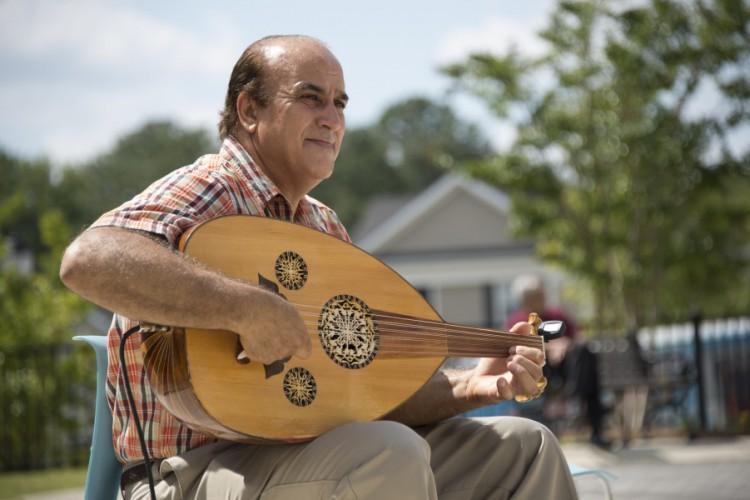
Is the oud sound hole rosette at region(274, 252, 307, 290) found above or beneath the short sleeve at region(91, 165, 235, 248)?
beneath

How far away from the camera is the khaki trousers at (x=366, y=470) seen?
79.4 inches

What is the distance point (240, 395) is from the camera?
203 centimetres

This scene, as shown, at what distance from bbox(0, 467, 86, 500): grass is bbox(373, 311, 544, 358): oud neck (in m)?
6.44

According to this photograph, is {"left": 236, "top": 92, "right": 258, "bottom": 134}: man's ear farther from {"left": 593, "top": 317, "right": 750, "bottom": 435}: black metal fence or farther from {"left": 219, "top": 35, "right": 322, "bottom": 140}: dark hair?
{"left": 593, "top": 317, "right": 750, "bottom": 435}: black metal fence

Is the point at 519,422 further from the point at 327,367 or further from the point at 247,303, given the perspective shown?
the point at 247,303

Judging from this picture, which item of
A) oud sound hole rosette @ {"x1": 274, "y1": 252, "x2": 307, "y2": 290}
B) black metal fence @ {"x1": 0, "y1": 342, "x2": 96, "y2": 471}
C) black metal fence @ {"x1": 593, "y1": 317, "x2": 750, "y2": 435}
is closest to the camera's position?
oud sound hole rosette @ {"x1": 274, "y1": 252, "x2": 307, "y2": 290}

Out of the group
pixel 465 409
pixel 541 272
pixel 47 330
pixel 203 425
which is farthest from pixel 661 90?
pixel 541 272

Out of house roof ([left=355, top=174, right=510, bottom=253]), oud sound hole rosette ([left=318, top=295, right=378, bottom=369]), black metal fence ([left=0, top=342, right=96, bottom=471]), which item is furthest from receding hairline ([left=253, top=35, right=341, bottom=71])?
house roof ([left=355, top=174, right=510, bottom=253])

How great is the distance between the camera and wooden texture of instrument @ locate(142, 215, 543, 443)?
2002 millimetres

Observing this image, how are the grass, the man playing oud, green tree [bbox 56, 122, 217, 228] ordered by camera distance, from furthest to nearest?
green tree [bbox 56, 122, 217, 228]
the grass
the man playing oud

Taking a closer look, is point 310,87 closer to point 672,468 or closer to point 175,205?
point 175,205

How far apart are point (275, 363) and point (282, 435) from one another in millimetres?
160

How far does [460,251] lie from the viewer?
2880 cm

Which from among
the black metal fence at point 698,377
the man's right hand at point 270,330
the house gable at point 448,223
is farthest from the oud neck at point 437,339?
the house gable at point 448,223
